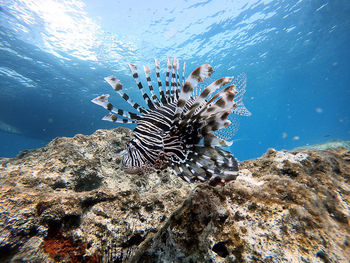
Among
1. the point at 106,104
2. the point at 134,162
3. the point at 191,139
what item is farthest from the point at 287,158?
the point at 106,104

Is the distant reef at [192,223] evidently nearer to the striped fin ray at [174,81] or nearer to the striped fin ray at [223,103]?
the striped fin ray at [223,103]

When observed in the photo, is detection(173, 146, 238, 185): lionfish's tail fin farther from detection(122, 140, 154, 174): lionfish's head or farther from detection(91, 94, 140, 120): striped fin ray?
detection(91, 94, 140, 120): striped fin ray

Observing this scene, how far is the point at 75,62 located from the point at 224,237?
23561 mm

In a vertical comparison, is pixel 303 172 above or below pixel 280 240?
above

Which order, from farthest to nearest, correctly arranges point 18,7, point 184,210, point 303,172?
point 18,7
point 303,172
point 184,210

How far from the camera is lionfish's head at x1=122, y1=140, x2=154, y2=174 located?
195 centimetres

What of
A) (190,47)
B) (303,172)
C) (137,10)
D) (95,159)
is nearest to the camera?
(303,172)

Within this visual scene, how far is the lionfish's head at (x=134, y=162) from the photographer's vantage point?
1951mm

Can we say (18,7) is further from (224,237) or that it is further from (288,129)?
(288,129)

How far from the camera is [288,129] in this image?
129 meters

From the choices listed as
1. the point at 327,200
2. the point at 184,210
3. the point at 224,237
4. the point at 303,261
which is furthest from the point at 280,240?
the point at 327,200

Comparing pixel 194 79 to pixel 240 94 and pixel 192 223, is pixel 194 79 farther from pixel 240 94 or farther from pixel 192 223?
pixel 240 94

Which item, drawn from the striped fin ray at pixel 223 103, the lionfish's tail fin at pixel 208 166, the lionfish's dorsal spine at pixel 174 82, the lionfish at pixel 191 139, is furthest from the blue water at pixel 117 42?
the lionfish's tail fin at pixel 208 166

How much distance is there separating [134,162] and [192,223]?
1.04m
